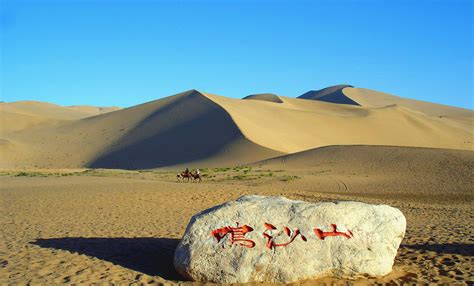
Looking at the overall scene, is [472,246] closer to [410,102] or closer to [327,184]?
[327,184]

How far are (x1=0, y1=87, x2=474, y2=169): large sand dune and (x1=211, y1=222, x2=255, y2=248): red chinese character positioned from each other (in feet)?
111

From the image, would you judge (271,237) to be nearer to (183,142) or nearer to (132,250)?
(132,250)

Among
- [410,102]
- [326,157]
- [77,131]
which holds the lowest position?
[326,157]

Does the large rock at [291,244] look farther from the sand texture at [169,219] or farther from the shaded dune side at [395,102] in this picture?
the shaded dune side at [395,102]

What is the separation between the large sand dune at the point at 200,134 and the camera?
49469 millimetres

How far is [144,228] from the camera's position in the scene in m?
11.6

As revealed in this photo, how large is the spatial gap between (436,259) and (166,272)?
4.63 m


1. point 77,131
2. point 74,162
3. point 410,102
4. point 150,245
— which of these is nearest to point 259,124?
point 74,162

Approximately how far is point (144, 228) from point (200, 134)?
141 feet

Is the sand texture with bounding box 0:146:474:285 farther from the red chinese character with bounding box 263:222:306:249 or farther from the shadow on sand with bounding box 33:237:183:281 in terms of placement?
the red chinese character with bounding box 263:222:306:249

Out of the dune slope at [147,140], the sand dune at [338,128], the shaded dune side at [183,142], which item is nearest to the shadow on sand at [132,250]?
the shaded dune side at [183,142]

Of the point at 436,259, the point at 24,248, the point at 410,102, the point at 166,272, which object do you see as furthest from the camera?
the point at 410,102

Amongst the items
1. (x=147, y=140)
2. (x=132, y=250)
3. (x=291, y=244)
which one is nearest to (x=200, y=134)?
(x=147, y=140)

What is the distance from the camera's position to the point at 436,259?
8273 mm
